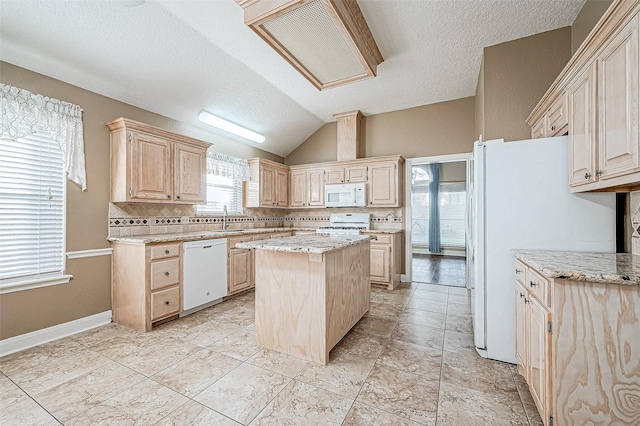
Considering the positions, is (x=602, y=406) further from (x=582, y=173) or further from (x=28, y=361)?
(x=28, y=361)

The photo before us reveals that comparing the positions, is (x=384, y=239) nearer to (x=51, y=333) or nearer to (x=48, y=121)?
(x=51, y=333)

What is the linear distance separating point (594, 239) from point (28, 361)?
4375 millimetres

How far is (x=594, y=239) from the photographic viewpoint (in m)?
1.82

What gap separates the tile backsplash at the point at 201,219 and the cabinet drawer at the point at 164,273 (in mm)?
691

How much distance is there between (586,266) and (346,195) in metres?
3.55

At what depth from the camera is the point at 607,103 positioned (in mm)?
1430

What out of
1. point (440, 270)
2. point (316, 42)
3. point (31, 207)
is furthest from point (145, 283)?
point (440, 270)

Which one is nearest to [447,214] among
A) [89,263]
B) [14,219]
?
[89,263]

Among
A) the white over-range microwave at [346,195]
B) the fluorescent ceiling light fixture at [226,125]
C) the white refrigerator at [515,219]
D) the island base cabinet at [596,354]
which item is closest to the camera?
the island base cabinet at [596,354]

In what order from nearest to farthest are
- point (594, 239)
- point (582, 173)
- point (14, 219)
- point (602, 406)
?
point (602, 406) → point (582, 173) → point (594, 239) → point (14, 219)

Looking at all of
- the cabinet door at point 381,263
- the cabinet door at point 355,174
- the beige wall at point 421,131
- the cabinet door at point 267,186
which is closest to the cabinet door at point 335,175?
the cabinet door at point 355,174

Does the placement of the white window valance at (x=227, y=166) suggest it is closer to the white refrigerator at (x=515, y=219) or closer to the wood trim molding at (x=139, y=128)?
the wood trim molding at (x=139, y=128)

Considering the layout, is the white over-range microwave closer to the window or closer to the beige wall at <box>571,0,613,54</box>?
the window

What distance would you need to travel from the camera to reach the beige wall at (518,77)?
2.67m
